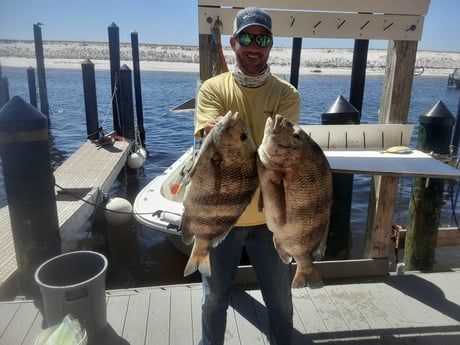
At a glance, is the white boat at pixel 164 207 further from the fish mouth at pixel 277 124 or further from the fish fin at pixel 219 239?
the fish mouth at pixel 277 124

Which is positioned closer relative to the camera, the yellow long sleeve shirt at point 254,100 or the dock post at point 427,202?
the yellow long sleeve shirt at point 254,100

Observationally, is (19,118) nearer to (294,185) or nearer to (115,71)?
(294,185)

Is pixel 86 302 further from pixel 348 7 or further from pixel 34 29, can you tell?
pixel 34 29

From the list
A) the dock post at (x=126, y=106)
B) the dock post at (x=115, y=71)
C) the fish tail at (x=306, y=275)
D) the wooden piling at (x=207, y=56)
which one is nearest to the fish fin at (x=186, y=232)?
the fish tail at (x=306, y=275)

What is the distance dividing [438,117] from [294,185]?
11.2 feet

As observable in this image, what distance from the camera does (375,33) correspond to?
127 inches

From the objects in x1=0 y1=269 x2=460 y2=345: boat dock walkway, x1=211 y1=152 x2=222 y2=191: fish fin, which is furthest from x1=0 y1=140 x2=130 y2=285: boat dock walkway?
x1=211 y1=152 x2=222 y2=191: fish fin

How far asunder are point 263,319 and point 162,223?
2.84 m

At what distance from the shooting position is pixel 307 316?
126 inches

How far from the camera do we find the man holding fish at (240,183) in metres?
1.80

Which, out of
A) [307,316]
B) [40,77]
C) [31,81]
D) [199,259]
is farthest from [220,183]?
[40,77]

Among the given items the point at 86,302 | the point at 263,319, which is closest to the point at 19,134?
the point at 86,302

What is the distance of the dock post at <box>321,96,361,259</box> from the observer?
427 centimetres

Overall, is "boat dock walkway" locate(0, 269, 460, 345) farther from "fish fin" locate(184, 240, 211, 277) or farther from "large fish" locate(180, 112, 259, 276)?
"large fish" locate(180, 112, 259, 276)
